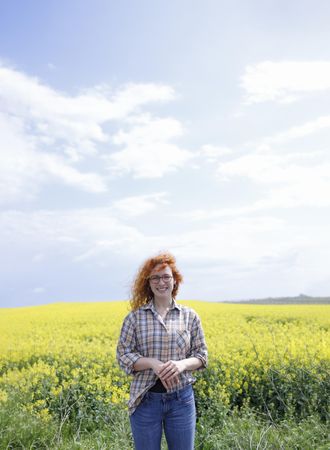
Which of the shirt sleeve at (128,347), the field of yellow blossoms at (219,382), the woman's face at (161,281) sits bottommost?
the field of yellow blossoms at (219,382)

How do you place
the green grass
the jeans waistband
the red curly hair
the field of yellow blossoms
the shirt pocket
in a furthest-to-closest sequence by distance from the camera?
→ the field of yellow blossoms
the green grass
the red curly hair
the shirt pocket
the jeans waistband

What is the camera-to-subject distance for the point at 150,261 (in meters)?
3.54

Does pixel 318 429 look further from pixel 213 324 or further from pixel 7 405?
pixel 213 324

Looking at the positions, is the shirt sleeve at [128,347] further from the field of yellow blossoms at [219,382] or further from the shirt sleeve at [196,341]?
the field of yellow blossoms at [219,382]

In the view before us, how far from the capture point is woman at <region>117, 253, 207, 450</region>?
→ 3285mm

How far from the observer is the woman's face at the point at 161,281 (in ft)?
11.4

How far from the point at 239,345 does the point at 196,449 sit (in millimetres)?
3330

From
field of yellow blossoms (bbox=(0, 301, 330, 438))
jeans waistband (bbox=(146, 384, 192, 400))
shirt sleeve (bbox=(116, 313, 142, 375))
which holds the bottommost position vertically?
field of yellow blossoms (bbox=(0, 301, 330, 438))

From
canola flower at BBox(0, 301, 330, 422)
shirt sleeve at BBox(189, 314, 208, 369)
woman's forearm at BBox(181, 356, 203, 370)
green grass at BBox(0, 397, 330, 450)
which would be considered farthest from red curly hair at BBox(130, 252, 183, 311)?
canola flower at BBox(0, 301, 330, 422)

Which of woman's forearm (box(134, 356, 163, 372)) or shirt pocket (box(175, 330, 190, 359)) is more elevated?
shirt pocket (box(175, 330, 190, 359))

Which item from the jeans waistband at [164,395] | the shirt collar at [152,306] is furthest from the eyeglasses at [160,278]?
the jeans waistband at [164,395]

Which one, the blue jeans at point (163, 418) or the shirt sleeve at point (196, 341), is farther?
the shirt sleeve at point (196, 341)

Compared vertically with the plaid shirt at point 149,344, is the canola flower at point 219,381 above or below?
below

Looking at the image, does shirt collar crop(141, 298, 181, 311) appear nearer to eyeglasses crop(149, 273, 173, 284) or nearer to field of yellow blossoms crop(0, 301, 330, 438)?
eyeglasses crop(149, 273, 173, 284)
